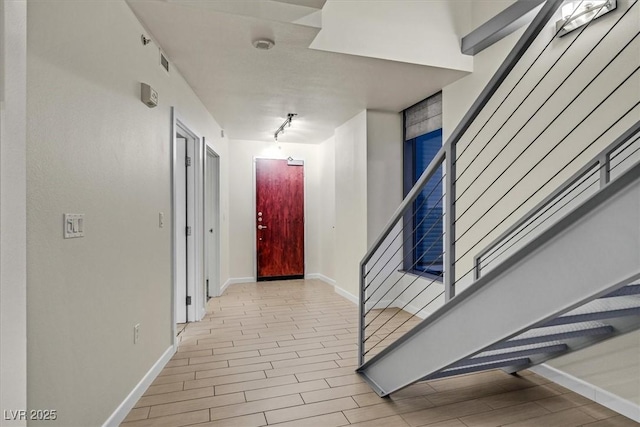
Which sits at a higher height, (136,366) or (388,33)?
(388,33)

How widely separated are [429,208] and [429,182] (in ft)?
1.07

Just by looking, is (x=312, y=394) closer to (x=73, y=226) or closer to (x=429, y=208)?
(x=73, y=226)

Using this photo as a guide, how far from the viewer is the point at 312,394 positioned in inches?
97.3

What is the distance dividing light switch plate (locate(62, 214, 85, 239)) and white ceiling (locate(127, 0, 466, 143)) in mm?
1407

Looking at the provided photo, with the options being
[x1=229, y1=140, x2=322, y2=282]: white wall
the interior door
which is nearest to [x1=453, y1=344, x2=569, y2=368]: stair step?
the interior door

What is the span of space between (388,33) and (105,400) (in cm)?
324

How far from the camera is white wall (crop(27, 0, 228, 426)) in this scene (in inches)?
56.6

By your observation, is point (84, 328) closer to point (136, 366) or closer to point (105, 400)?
point (105, 400)

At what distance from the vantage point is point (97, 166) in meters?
1.88

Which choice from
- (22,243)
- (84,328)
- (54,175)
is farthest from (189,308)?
(22,243)

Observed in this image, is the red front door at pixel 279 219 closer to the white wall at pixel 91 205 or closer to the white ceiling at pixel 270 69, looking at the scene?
the white ceiling at pixel 270 69

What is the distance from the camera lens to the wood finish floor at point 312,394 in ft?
7.09

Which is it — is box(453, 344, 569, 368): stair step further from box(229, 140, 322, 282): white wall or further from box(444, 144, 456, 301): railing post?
box(229, 140, 322, 282): white wall

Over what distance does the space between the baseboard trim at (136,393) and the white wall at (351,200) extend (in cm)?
261
